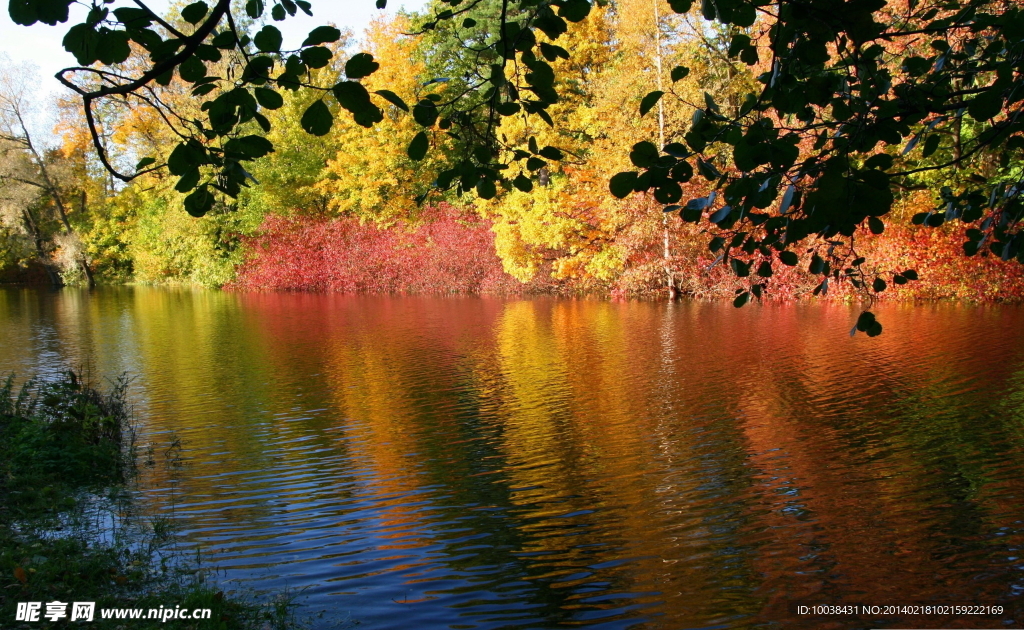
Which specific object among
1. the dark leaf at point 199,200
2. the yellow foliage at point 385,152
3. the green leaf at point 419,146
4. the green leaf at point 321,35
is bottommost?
the dark leaf at point 199,200

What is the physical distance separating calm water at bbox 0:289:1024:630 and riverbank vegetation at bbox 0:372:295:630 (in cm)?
36

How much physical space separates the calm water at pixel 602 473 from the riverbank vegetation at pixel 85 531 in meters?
0.36

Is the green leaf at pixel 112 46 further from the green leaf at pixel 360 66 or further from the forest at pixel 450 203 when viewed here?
the forest at pixel 450 203

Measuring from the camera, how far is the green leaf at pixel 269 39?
7.95 ft

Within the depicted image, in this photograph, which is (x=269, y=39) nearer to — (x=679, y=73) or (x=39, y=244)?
(x=679, y=73)

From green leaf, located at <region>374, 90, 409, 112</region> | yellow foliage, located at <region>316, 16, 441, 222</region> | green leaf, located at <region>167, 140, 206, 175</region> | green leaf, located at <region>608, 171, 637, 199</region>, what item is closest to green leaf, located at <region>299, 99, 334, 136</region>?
green leaf, located at <region>374, 90, 409, 112</region>

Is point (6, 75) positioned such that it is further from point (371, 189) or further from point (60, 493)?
point (60, 493)

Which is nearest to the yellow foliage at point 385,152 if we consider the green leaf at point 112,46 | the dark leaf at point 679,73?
the dark leaf at point 679,73

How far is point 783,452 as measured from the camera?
830 centimetres

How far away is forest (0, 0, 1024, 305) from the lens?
2203 cm

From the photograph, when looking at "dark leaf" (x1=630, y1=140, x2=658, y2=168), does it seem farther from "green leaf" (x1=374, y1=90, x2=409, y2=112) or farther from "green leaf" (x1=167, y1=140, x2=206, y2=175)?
"green leaf" (x1=167, y1=140, x2=206, y2=175)

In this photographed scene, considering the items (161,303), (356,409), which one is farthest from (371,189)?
(356,409)

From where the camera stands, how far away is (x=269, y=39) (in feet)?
8.00

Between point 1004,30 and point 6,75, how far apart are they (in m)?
43.8
